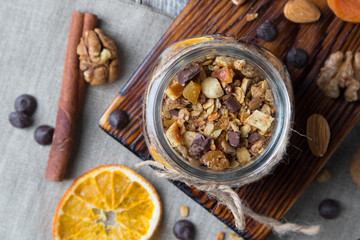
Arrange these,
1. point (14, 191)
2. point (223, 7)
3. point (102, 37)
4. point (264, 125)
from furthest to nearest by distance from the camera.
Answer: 1. point (14, 191)
2. point (102, 37)
3. point (223, 7)
4. point (264, 125)

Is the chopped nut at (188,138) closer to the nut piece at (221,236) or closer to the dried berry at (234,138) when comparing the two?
the dried berry at (234,138)

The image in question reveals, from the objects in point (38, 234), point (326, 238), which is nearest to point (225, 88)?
point (326, 238)

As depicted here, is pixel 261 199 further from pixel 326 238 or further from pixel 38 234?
pixel 38 234

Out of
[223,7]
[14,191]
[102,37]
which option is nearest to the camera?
[223,7]

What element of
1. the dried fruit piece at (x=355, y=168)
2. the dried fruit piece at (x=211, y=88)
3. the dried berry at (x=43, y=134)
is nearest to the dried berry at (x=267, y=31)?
the dried fruit piece at (x=211, y=88)

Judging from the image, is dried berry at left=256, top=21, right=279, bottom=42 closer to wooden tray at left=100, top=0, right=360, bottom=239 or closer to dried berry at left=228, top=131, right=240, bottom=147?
wooden tray at left=100, top=0, right=360, bottom=239

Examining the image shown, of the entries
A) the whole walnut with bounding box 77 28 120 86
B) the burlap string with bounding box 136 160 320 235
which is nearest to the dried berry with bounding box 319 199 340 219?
the burlap string with bounding box 136 160 320 235
